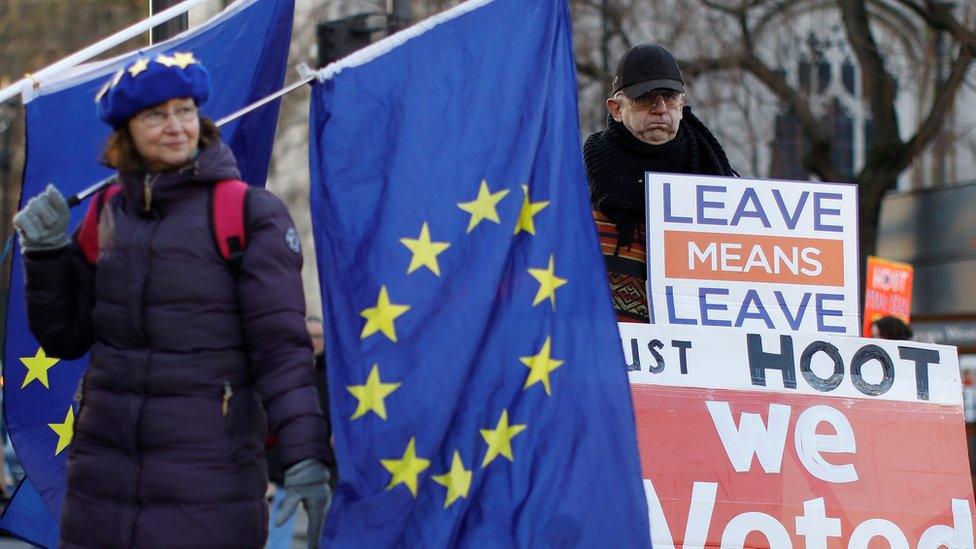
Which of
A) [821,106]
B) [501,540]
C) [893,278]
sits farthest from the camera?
[821,106]

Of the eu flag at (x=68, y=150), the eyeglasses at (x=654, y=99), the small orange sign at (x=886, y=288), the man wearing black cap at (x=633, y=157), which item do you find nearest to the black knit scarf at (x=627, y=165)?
the man wearing black cap at (x=633, y=157)

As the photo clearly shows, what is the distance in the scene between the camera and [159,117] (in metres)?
3.87

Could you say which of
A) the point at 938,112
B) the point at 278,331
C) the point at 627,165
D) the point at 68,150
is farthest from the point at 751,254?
the point at 938,112

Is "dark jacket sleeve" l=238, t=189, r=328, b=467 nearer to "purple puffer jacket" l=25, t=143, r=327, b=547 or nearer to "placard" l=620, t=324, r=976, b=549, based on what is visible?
"purple puffer jacket" l=25, t=143, r=327, b=547

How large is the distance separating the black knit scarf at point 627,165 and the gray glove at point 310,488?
232cm

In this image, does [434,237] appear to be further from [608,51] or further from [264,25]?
[608,51]

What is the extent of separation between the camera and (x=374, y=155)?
4.39 m

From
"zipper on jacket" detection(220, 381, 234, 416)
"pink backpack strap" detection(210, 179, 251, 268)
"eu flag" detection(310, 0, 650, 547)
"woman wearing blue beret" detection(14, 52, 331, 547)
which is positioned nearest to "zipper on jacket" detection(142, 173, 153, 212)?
"woman wearing blue beret" detection(14, 52, 331, 547)

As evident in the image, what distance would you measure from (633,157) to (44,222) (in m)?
2.56

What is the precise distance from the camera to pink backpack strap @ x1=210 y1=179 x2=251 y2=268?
12.5 ft

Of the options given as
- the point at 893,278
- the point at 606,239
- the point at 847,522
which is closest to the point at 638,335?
the point at 606,239

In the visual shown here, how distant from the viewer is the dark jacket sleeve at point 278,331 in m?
3.70

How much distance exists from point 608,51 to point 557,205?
14375mm

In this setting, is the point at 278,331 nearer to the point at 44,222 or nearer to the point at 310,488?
the point at 310,488
